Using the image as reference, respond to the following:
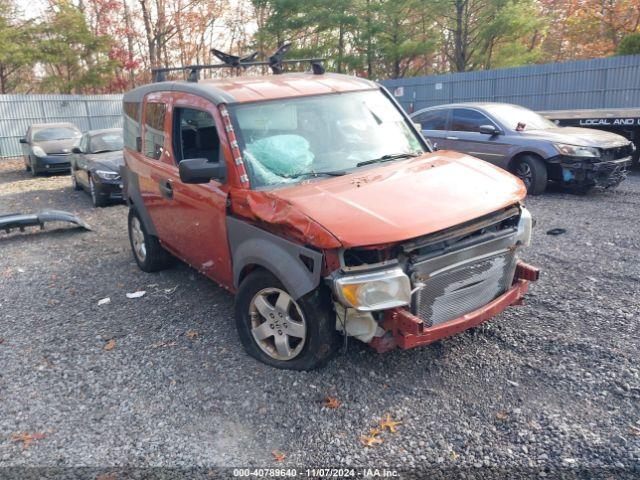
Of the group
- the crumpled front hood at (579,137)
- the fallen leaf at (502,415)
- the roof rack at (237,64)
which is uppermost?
the roof rack at (237,64)

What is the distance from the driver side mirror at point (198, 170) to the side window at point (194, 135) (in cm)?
36

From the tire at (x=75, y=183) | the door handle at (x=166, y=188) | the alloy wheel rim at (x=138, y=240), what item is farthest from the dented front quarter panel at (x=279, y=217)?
the tire at (x=75, y=183)

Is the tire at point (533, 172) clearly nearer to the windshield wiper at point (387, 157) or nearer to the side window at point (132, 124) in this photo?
the windshield wiper at point (387, 157)

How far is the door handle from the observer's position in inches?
193

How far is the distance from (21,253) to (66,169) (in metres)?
8.54

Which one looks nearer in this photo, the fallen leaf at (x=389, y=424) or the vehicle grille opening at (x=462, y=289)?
the fallen leaf at (x=389, y=424)

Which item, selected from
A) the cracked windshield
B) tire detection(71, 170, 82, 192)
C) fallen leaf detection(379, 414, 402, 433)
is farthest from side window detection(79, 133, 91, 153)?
fallen leaf detection(379, 414, 402, 433)

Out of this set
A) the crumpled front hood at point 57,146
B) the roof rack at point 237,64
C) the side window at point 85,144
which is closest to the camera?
the roof rack at point 237,64

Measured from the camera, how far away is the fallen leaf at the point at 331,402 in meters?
3.38

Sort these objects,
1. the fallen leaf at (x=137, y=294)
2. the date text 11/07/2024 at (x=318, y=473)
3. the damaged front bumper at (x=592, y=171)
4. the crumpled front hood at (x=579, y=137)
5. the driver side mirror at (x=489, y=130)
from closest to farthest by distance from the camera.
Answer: the date text 11/07/2024 at (x=318, y=473) → the fallen leaf at (x=137, y=294) → the damaged front bumper at (x=592, y=171) → the crumpled front hood at (x=579, y=137) → the driver side mirror at (x=489, y=130)

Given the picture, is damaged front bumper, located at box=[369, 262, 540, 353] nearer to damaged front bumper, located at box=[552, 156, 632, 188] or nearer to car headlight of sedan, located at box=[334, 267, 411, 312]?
car headlight of sedan, located at box=[334, 267, 411, 312]

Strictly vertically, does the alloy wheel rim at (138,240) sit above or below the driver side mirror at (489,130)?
below

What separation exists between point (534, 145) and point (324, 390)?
7055 millimetres

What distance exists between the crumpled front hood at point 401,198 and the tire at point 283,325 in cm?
50
